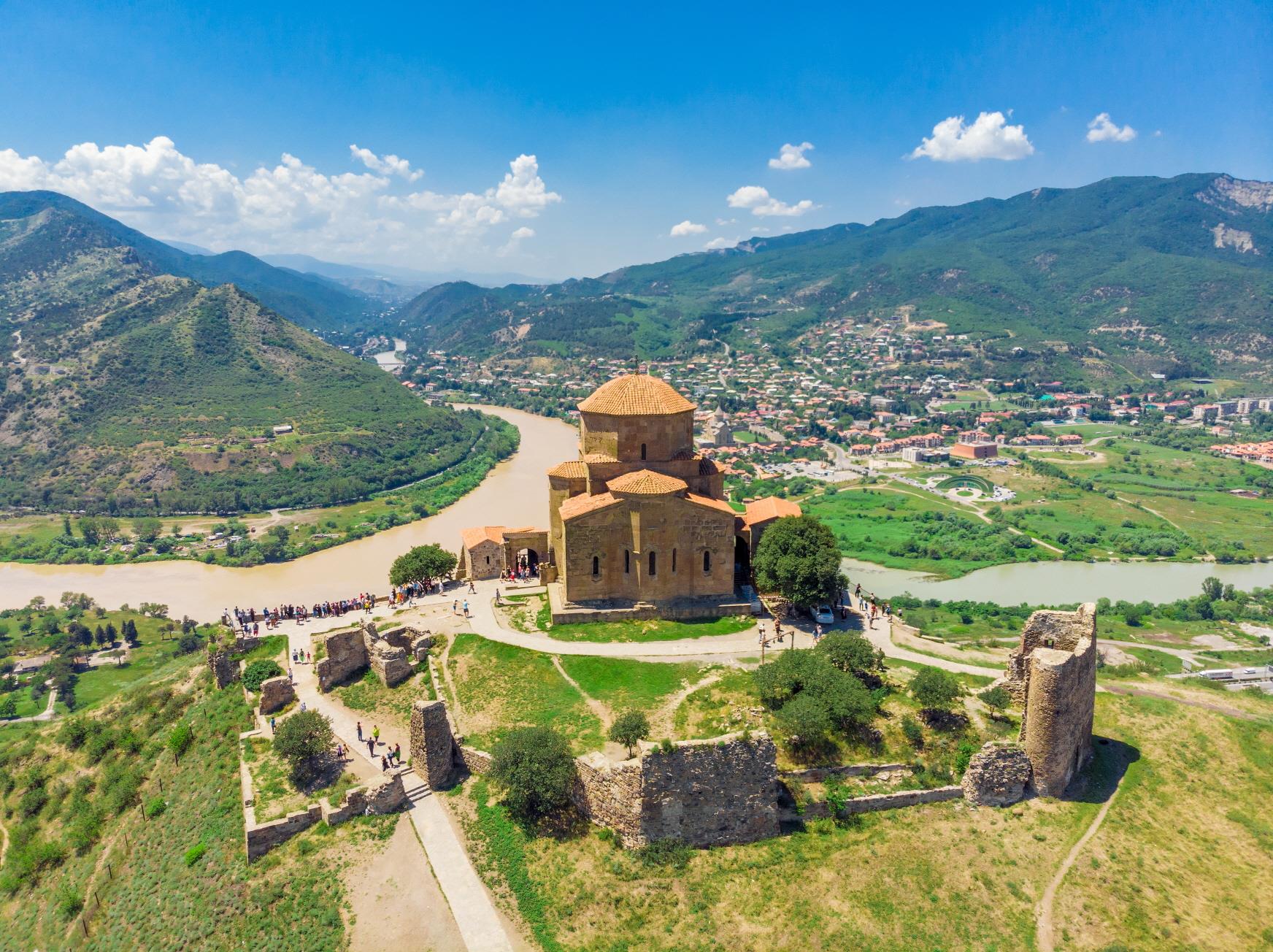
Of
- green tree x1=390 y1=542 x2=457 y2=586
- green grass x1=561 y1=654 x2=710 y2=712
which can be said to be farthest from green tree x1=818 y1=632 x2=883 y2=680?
green tree x1=390 y1=542 x2=457 y2=586

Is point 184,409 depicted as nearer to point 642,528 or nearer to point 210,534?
point 210,534

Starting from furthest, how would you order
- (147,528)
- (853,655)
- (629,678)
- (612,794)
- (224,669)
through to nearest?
(147,528) < (224,669) < (629,678) < (853,655) < (612,794)

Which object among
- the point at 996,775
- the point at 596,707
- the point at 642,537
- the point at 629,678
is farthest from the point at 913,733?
the point at 642,537

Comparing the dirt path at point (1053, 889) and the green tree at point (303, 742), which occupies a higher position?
the green tree at point (303, 742)

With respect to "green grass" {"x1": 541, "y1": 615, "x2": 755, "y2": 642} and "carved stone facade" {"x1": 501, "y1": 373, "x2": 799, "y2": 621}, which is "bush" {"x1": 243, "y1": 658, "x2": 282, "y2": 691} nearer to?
"green grass" {"x1": 541, "y1": 615, "x2": 755, "y2": 642}

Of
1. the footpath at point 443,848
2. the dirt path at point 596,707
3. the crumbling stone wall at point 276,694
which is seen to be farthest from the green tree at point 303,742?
the dirt path at point 596,707

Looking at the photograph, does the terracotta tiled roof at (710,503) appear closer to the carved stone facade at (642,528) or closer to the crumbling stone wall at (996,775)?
the carved stone facade at (642,528)

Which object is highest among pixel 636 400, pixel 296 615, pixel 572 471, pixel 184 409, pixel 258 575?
pixel 636 400
